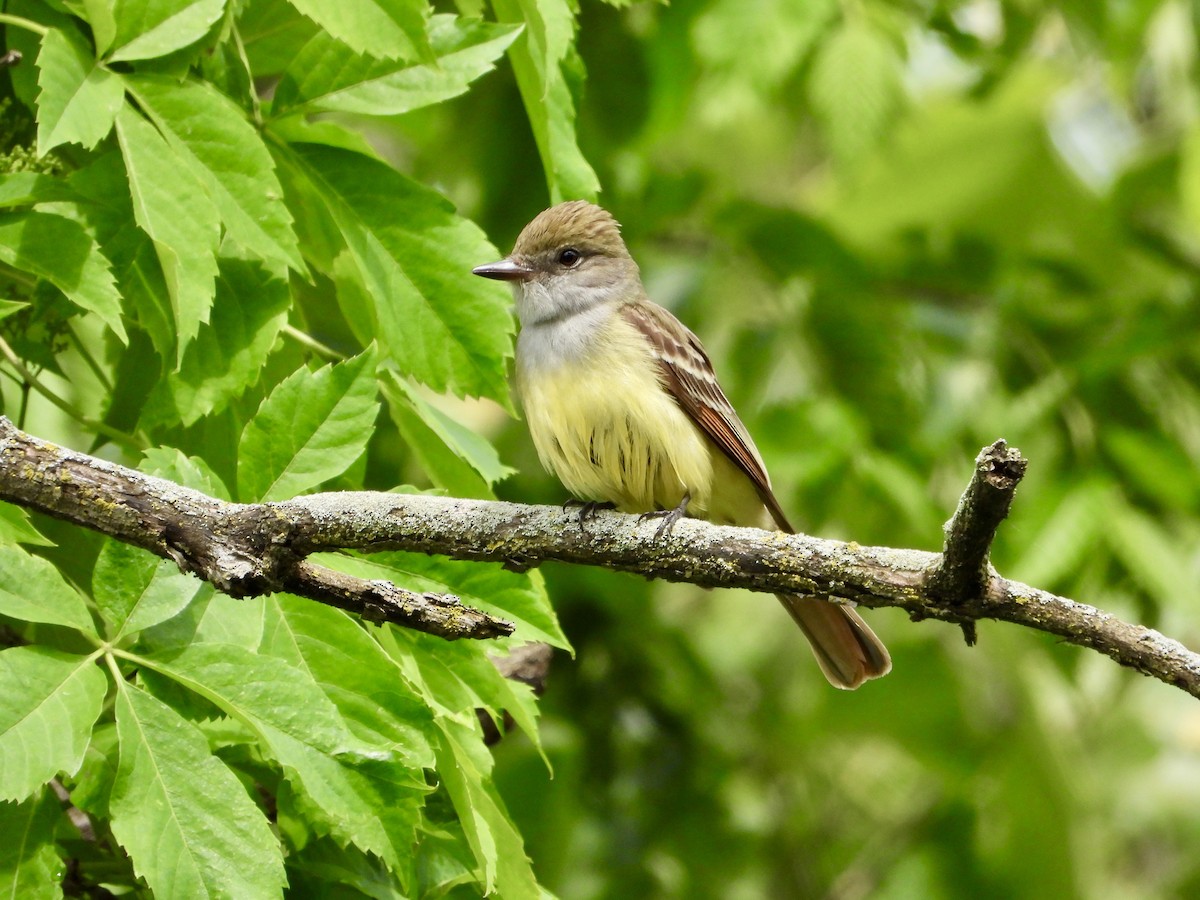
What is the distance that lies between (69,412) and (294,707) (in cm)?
91

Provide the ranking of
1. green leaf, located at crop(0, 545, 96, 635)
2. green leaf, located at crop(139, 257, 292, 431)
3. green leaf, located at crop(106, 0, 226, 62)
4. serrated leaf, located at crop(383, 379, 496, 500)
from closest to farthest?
green leaf, located at crop(0, 545, 96, 635) < green leaf, located at crop(106, 0, 226, 62) < green leaf, located at crop(139, 257, 292, 431) < serrated leaf, located at crop(383, 379, 496, 500)

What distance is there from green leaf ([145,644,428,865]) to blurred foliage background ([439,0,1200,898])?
9.92ft

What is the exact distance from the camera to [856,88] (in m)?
5.67

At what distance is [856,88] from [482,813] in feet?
12.4

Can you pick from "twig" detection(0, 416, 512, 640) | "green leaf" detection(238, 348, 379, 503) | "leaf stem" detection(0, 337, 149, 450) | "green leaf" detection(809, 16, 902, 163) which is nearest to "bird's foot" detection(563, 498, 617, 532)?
"green leaf" detection(238, 348, 379, 503)

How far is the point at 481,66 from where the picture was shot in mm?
3047

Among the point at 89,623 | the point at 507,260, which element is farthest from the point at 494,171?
the point at 89,623

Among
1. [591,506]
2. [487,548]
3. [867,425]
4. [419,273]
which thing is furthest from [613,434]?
[867,425]

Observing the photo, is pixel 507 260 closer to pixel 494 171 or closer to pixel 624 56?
pixel 494 171

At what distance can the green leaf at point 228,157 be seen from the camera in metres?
2.83

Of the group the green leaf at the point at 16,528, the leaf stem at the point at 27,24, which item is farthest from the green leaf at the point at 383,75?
the green leaf at the point at 16,528

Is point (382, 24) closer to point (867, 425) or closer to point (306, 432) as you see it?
point (306, 432)

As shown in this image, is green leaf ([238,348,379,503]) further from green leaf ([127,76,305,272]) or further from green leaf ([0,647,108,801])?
green leaf ([0,647,108,801])

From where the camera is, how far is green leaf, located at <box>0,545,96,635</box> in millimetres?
2373
